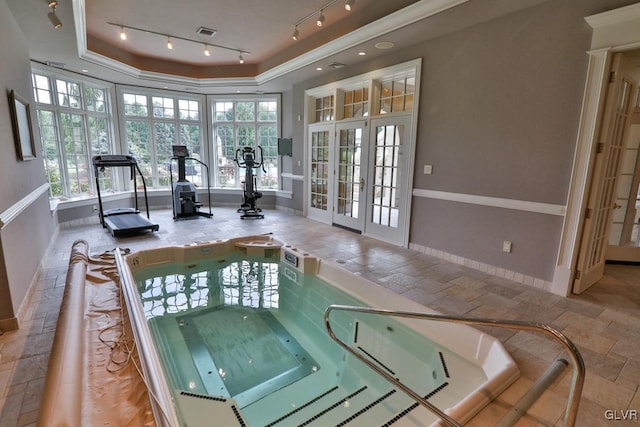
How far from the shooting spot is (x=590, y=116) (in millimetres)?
3045

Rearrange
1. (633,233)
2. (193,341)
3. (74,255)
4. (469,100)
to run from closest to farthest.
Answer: (193,341) < (74,255) < (469,100) < (633,233)

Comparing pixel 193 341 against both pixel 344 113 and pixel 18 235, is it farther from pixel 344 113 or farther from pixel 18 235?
pixel 344 113

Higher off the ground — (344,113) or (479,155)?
(344,113)

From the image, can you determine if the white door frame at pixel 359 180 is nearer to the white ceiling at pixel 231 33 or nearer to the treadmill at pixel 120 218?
the white ceiling at pixel 231 33

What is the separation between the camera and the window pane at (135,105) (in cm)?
748

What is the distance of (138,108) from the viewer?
768 centimetres

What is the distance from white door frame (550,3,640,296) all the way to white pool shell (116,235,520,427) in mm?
1653

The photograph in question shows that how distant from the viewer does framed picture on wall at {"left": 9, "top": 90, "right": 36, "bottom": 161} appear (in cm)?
323

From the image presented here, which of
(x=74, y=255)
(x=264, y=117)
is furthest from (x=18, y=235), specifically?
(x=264, y=117)

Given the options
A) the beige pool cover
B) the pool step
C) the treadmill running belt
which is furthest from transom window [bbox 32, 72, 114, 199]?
the pool step

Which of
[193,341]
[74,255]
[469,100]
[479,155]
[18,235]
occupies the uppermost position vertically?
[469,100]

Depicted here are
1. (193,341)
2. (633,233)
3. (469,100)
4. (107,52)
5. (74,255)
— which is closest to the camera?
(193,341)

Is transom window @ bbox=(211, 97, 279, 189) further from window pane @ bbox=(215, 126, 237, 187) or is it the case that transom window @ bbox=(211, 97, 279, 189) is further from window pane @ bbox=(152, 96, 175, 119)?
window pane @ bbox=(152, 96, 175, 119)

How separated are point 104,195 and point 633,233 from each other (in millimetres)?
9314
